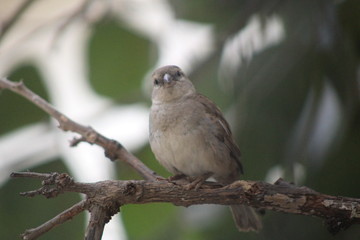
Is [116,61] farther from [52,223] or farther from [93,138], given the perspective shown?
[52,223]

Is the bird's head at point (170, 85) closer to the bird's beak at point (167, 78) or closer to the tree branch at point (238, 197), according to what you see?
the bird's beak at point (167, 78)

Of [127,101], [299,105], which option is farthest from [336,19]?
[127,101]

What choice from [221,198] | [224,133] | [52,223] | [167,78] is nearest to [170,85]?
[167,78]

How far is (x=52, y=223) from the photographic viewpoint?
1.66m

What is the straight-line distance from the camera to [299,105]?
260cm

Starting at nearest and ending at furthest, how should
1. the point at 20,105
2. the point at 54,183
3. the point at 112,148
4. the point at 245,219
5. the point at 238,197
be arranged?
the point at 54,183
the point at 238,197
the point at 112,148
the point at 245,219
the point at 20,105

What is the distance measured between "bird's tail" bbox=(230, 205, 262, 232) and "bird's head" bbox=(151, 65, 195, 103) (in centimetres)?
63

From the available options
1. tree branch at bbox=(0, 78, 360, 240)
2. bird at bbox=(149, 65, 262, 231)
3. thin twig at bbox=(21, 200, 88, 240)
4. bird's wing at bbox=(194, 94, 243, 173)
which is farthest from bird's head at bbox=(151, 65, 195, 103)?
thin twig at bbox=(21, 200, 88, 240)

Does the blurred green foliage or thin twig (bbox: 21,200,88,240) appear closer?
thin twig (bbox: 21,200,88,240)

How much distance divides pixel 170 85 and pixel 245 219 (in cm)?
77

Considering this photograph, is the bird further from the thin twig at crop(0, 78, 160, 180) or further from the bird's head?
the thin twig at crop(0, 78, 160, 180)

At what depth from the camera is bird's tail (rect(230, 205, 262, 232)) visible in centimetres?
265

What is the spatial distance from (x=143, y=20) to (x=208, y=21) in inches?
18.2

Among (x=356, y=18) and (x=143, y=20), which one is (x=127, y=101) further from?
(x=356, y=18)
